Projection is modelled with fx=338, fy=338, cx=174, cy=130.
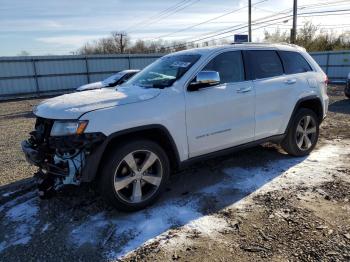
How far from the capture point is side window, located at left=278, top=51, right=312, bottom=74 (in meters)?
5.31

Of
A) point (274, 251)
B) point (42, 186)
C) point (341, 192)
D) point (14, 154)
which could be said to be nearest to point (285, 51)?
Result: point (341, 192)

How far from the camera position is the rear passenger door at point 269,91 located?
190 inches

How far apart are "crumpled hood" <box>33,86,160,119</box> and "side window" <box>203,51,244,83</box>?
0.96 meters

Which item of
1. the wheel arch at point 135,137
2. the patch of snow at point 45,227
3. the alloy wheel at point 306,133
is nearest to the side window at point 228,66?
the wheel arch at point 135,137

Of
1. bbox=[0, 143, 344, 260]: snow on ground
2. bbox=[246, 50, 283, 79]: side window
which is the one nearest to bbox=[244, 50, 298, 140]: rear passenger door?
bbox=[246, 50, 283, 79]: side window

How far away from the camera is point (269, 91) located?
4.90m

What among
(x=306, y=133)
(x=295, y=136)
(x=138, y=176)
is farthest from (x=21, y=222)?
(x=306, y=133)

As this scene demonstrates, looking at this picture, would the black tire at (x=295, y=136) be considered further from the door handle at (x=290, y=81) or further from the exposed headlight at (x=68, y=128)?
the exposed headlight at (x=68, y=128)

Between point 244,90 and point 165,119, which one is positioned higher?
point 244,90

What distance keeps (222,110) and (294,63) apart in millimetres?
1883

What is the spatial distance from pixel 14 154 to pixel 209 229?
15.5ft

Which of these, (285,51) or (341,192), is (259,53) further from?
(341,192)

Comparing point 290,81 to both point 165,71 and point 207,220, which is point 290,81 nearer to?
point 165,71

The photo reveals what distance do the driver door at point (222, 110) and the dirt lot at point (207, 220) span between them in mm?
625
